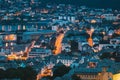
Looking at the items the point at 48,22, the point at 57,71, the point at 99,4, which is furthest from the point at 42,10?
the point at 57,71

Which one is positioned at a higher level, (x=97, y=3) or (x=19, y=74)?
(x=19, y=74)

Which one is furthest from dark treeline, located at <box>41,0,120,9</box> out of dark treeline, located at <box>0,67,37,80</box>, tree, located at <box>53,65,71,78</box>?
dark treeline, located at <box>0,67,37,80</box>

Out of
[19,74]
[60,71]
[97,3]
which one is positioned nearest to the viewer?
[19,74]

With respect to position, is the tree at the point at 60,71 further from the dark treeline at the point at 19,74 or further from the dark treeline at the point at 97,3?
the dark treeline at the point at 97,3

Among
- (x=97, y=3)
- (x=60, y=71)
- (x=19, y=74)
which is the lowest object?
(x=97, y=3)

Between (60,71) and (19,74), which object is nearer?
(19,74)

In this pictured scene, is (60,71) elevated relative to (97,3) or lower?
elevated

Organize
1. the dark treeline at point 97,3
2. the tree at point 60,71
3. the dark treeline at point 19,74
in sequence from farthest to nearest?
the dark treeline at point 97,3
the tree at point 60,71
the dark treeline at point 19,74

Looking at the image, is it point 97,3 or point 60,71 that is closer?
point 60,71

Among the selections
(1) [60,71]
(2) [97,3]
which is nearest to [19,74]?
(1) [60,71]

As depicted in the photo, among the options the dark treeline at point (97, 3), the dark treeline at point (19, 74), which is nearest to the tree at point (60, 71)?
the dark treeline at point (19, 74)

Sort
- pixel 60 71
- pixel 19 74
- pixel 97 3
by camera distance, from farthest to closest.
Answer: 1. pixel 97 3
2. pixel 60 71
3. pixel 19 74

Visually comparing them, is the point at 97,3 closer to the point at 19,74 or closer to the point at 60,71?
the point at 60,71
